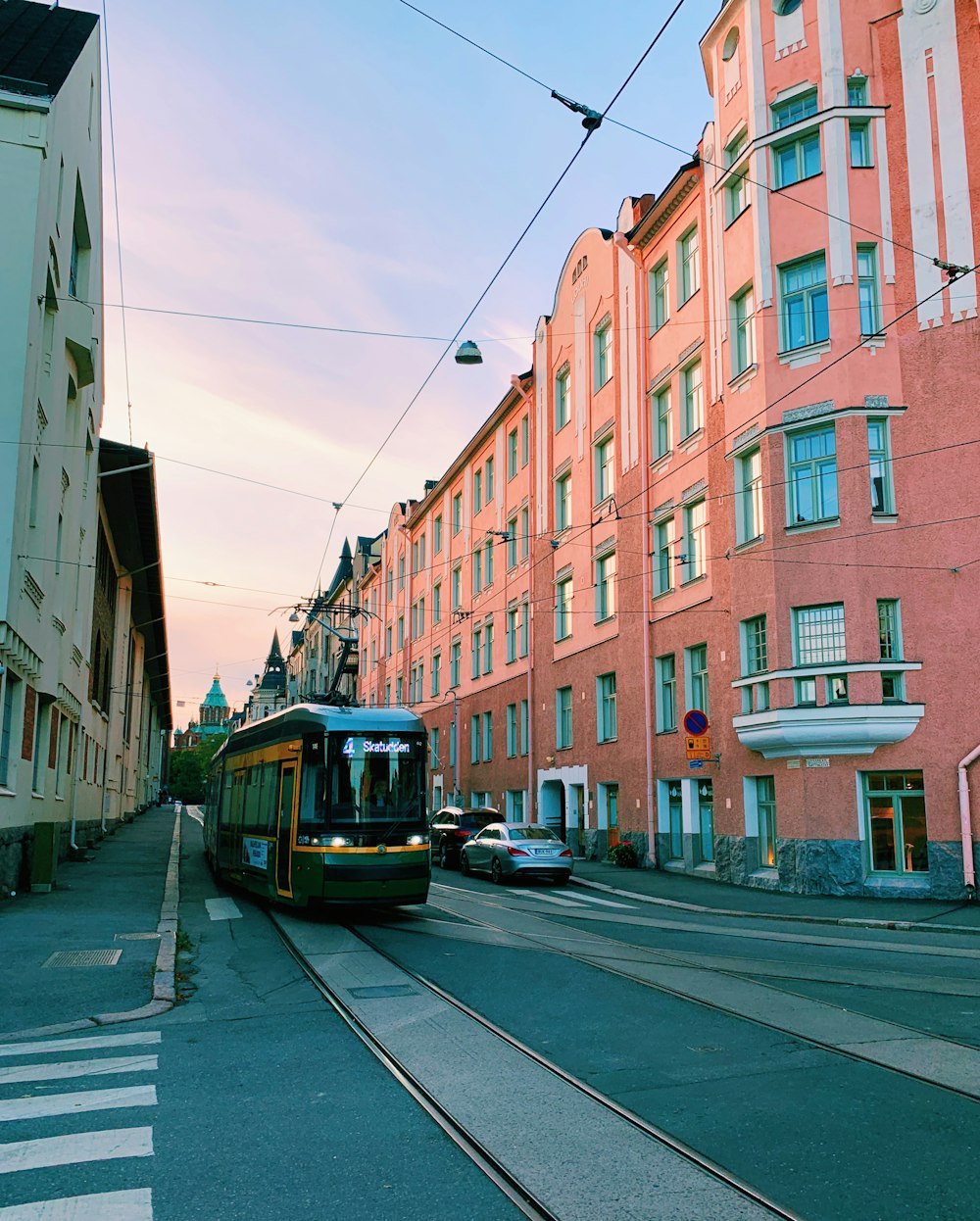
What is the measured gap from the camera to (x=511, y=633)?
38688 millimetres

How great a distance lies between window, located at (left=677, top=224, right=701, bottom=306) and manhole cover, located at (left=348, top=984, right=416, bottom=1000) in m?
19.8

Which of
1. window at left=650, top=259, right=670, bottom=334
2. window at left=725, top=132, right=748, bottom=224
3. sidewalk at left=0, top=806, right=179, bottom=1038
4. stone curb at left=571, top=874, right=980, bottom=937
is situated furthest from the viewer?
window at left=650, top=259, right=670, bottom=334

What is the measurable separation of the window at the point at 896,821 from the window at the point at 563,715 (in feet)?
45.8

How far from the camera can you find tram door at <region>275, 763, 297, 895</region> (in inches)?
563

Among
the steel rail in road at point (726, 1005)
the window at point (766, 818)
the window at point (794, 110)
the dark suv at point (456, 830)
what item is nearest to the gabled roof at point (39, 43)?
the window at point (794, 110)

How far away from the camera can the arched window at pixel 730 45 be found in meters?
Result: 23.2

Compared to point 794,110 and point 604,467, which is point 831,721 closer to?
point 794,110

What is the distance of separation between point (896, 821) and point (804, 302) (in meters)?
10.3

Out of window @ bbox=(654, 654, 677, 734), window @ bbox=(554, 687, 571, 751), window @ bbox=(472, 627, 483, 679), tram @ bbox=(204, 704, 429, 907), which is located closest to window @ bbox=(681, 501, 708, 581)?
window @ bbox=(654, 654, 677, 734)

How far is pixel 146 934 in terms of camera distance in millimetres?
13320

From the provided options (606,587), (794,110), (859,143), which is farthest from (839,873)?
(794,110)

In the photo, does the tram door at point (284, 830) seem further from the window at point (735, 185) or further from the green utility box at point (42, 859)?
the window at point (735, 185)

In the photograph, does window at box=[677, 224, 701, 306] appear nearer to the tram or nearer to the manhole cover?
the tram

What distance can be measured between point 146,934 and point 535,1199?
9.96 meters
